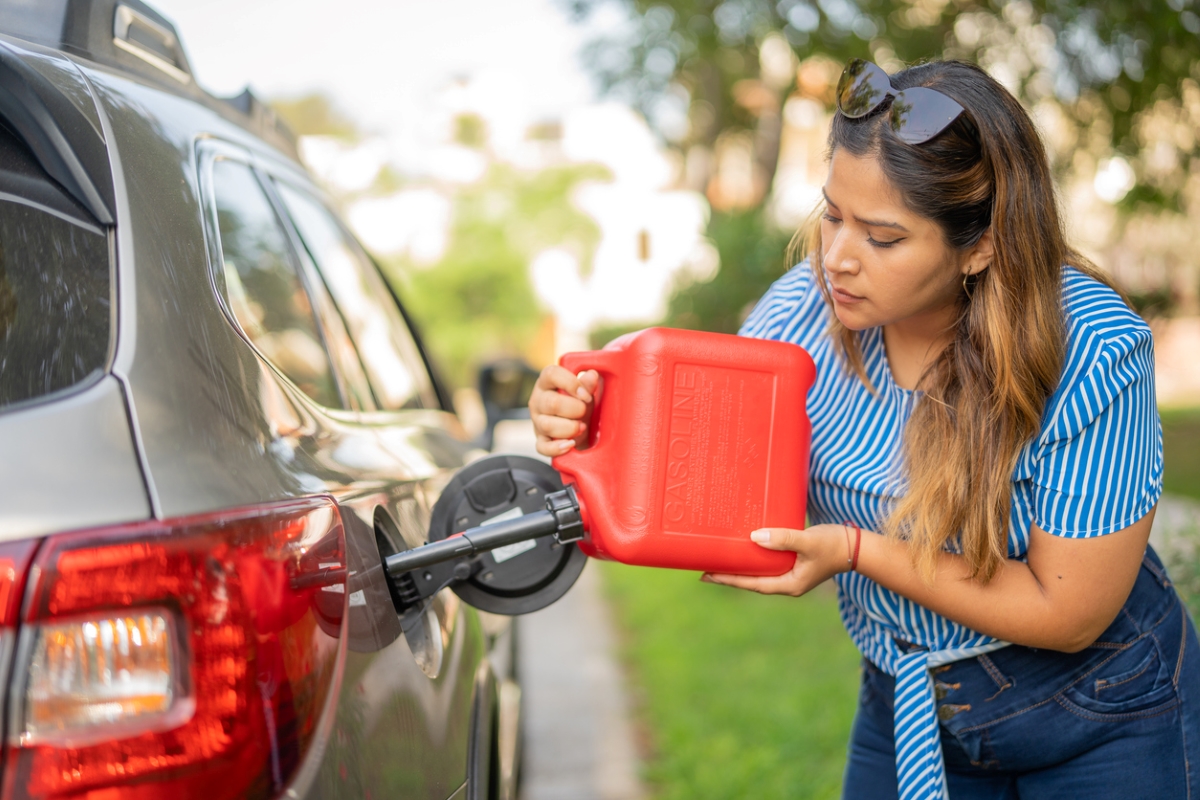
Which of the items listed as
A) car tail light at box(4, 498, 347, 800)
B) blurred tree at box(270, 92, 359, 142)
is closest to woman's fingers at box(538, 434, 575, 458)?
car tail light at box(4, 498, 347, 800)

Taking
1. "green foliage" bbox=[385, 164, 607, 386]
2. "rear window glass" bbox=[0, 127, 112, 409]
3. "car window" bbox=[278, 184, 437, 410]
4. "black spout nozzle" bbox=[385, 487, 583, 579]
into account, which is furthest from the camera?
"green foliage" bbox=[385, 164, 607, 386]

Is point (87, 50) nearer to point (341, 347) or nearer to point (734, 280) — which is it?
point (341, 347)

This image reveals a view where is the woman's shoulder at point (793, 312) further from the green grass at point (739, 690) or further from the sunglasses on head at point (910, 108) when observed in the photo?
the green grass at point (739, 690)

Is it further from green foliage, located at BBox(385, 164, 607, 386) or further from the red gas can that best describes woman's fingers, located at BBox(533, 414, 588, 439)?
green foliage, located at BBox(385, 164, 607, 386)

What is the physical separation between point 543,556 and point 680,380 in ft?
1.33

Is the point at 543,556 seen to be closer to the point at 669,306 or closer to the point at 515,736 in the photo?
the point at 515,736

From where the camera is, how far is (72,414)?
3.36 ft

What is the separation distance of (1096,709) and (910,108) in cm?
107

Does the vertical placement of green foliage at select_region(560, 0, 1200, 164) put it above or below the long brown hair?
above

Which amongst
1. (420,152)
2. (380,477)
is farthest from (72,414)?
(420,152)

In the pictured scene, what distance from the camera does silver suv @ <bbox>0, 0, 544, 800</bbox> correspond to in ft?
3.16

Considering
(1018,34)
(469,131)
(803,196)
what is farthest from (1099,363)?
(469,131)

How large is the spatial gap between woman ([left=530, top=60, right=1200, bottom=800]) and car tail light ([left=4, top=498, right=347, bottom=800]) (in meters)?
0.73

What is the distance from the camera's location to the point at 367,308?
2887mm
